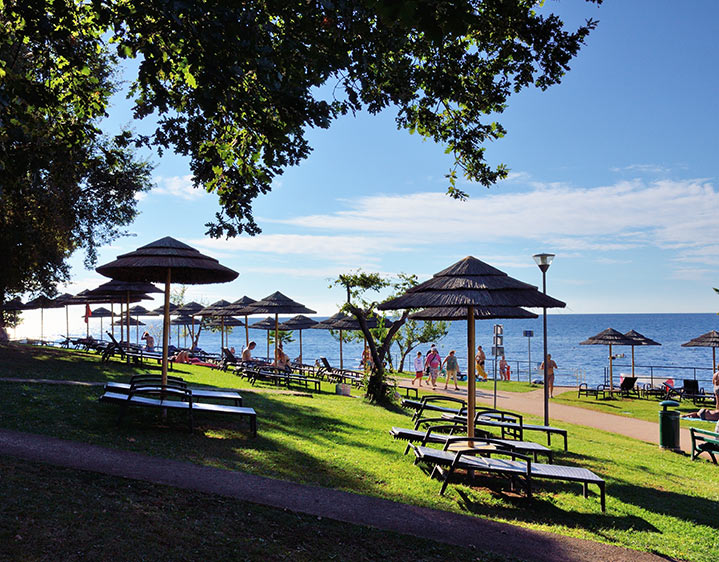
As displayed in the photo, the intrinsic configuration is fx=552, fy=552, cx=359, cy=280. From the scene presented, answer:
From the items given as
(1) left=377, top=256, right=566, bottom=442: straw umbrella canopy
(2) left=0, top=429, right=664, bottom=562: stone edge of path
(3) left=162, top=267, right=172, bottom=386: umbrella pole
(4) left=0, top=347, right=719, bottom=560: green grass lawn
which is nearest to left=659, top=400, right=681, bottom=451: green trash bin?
Answer: (4) left=0, top=347, right=719, bottom=560: green grass lawn

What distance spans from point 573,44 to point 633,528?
17.6 ft

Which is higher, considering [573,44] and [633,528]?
[573,44]

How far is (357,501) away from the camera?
541 cm

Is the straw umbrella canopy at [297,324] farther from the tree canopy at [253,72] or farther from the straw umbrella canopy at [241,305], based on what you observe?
the tree canopy at [253,72]

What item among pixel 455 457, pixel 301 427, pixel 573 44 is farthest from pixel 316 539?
pixel 573 44

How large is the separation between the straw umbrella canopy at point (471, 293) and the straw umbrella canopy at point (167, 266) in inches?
118

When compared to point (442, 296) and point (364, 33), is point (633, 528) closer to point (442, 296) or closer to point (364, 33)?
point (442, 296)

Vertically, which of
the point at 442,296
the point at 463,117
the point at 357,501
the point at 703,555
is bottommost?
the point at 703,555

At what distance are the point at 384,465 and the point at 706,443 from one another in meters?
7.06

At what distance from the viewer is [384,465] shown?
7129 mm

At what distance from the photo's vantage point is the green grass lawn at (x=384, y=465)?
18.6 ft

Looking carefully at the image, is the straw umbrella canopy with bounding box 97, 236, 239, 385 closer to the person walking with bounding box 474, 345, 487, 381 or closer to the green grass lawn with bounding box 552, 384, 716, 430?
the green grass lawn with bounding box 552, 384, 716, 430

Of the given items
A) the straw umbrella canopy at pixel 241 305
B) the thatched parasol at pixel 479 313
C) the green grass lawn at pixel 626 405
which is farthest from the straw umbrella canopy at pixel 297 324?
the thatched parasol at pixel 479 313

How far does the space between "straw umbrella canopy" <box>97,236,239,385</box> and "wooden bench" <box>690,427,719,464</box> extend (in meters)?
9.13
